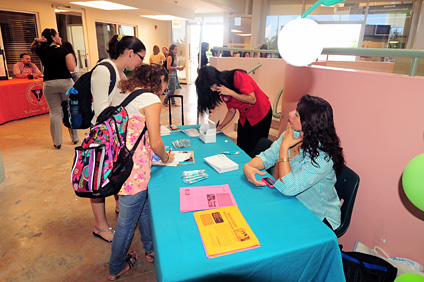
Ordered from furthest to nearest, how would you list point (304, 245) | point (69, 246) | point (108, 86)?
point (69, 246)
point (108, 86)
point (304, 245)

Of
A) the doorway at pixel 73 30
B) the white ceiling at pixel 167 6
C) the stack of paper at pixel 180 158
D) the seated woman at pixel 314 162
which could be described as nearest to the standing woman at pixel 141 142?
the stack of paper at pixel 180 158

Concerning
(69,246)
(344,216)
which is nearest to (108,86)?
(69,246)

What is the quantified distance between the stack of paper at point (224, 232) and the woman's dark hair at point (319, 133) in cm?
54

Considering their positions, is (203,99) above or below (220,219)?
above

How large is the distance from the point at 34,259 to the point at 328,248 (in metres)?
2.05

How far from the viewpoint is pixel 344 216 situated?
1.57 meters

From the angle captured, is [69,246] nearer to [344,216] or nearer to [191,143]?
[191,143]

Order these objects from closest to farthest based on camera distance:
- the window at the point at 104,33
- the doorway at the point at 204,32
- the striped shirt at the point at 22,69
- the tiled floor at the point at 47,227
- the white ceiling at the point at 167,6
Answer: the tiled floor at the point at 47,227, the striped shirt at the point at 22,69, the white ceiling at the point at 167,6, the window at the point at 104,33, the doorway at the point at 204,32

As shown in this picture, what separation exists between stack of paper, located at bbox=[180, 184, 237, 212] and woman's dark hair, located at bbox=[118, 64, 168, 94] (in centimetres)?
64

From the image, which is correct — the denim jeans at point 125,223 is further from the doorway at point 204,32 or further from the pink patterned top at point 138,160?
the doorway at point 204,32

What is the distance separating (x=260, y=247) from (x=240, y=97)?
1.51m

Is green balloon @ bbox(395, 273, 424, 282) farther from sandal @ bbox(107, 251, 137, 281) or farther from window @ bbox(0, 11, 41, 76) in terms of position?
window @ bbox(0, 11, 41, 76)

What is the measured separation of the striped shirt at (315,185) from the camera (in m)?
1.41

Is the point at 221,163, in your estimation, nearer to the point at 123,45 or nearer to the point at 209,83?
the point at 209,83
